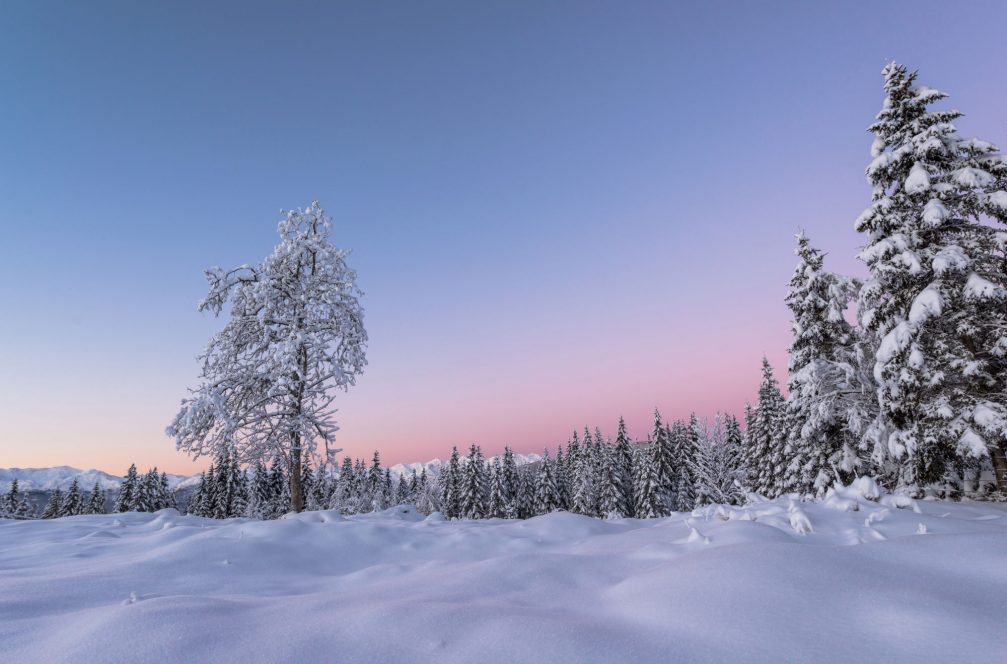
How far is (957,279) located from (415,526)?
1418cm

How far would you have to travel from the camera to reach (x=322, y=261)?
14805mm

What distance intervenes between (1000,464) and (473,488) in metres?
54.9

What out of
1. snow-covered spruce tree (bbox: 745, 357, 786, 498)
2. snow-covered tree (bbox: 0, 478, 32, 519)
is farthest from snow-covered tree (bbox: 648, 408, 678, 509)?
snow-covered tree (bbox: 0, 478, 32, 519)

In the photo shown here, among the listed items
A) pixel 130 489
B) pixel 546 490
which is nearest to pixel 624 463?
pixel 546 490

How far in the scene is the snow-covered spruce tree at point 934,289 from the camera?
36.6 ft

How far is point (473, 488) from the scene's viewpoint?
6097 cm

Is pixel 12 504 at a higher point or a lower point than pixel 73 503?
higher

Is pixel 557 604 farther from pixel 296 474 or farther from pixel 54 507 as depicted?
pixel 54 507

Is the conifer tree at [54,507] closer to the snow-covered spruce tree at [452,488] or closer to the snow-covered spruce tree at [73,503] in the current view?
the snow-covered spruce tree at [73,503]

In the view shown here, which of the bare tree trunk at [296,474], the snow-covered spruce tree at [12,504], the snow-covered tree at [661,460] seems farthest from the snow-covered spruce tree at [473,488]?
the snow-covered spruce tree at [12,504]

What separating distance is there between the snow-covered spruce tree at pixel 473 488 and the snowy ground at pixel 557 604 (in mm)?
57316

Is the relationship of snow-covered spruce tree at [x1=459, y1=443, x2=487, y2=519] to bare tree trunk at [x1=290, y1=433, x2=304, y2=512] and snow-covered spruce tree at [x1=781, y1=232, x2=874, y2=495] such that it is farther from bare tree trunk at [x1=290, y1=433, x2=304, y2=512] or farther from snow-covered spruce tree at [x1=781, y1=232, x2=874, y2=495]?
bare tree trunk at [x1=290, y1=433, x2=304, y2=512]

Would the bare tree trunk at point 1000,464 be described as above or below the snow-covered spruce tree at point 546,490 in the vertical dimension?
above

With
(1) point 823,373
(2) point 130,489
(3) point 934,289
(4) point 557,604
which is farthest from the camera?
(2) point 130,489
